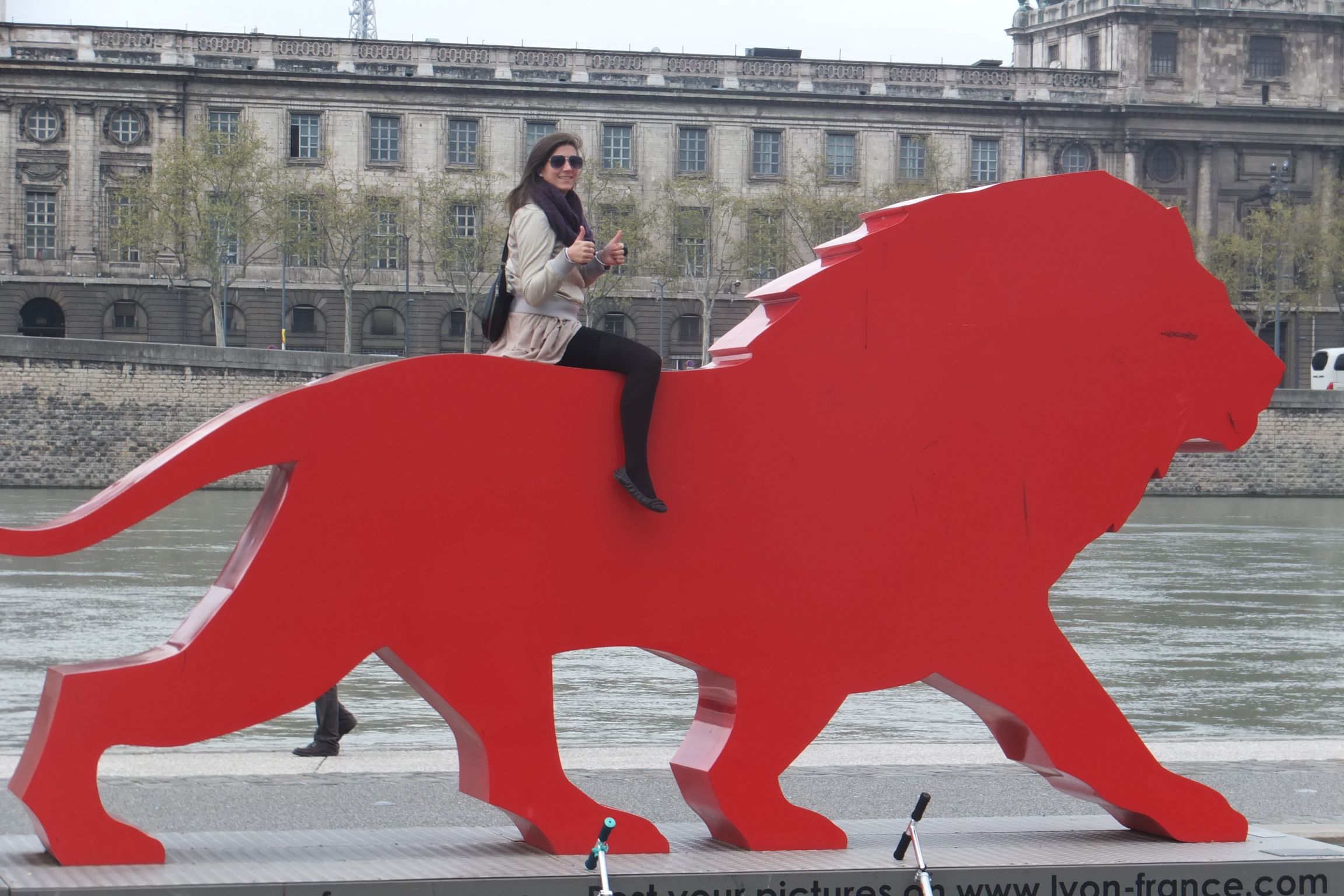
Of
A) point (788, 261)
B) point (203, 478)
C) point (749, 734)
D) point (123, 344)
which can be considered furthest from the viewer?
point (788, 261)

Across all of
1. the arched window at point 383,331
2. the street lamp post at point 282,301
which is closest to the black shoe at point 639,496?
the street lamp post at point 282,301

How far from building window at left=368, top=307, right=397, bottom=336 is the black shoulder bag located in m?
63.3

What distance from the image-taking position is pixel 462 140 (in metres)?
69.5

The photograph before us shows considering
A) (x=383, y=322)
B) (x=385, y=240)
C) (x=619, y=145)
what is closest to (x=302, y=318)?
(x=383, y=322)

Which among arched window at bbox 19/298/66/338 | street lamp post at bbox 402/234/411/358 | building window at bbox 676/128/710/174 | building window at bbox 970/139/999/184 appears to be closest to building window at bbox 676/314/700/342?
building window at bbox 676/128/710/174

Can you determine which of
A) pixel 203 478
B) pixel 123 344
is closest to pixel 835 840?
pixel 203 478

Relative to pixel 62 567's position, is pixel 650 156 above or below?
above

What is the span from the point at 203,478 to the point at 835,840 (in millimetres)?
2124

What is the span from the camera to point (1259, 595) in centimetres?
2073

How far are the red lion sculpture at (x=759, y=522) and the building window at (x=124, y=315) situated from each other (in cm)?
6342

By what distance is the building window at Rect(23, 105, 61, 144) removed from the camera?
215 feet

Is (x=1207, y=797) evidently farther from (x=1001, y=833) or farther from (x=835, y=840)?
(x=835, y=840)

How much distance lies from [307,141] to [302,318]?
6.88 m

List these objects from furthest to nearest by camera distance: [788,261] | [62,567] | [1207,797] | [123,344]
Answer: [788,261]
[123,344]
[62,567]
[1207,797]
